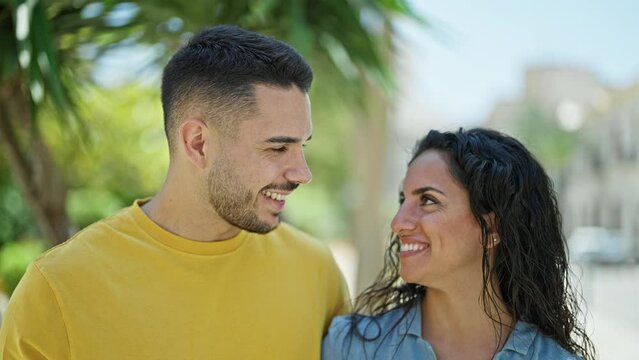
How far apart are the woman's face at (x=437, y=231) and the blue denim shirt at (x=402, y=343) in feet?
0.51

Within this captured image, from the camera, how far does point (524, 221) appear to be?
7.71ft

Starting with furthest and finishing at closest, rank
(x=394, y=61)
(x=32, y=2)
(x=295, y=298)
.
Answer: (x=394, y=61) → (x=32, y=2) → (x=295, y=298)

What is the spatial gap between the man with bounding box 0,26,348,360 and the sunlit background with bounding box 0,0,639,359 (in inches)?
29.7

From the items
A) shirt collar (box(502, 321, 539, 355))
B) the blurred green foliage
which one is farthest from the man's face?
the blurred green foliage

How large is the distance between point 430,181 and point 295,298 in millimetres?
494

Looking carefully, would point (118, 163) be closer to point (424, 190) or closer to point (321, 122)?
point (321, 122)

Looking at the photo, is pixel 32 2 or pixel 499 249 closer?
pixel 499 249

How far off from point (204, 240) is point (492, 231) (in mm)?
810

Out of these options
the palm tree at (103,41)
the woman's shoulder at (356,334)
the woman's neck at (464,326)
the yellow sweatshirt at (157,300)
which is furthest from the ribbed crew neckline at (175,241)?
the palm tree at (103,41)

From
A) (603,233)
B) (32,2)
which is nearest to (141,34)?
(32,2)

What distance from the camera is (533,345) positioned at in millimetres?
2262

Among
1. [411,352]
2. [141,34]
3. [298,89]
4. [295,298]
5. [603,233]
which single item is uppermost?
[141,34]

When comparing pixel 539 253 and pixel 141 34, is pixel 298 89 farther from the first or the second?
pixel 141 34

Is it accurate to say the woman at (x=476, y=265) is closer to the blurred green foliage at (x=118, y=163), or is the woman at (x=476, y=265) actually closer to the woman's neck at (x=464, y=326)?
the woman's neck at (x=464, y=326)
